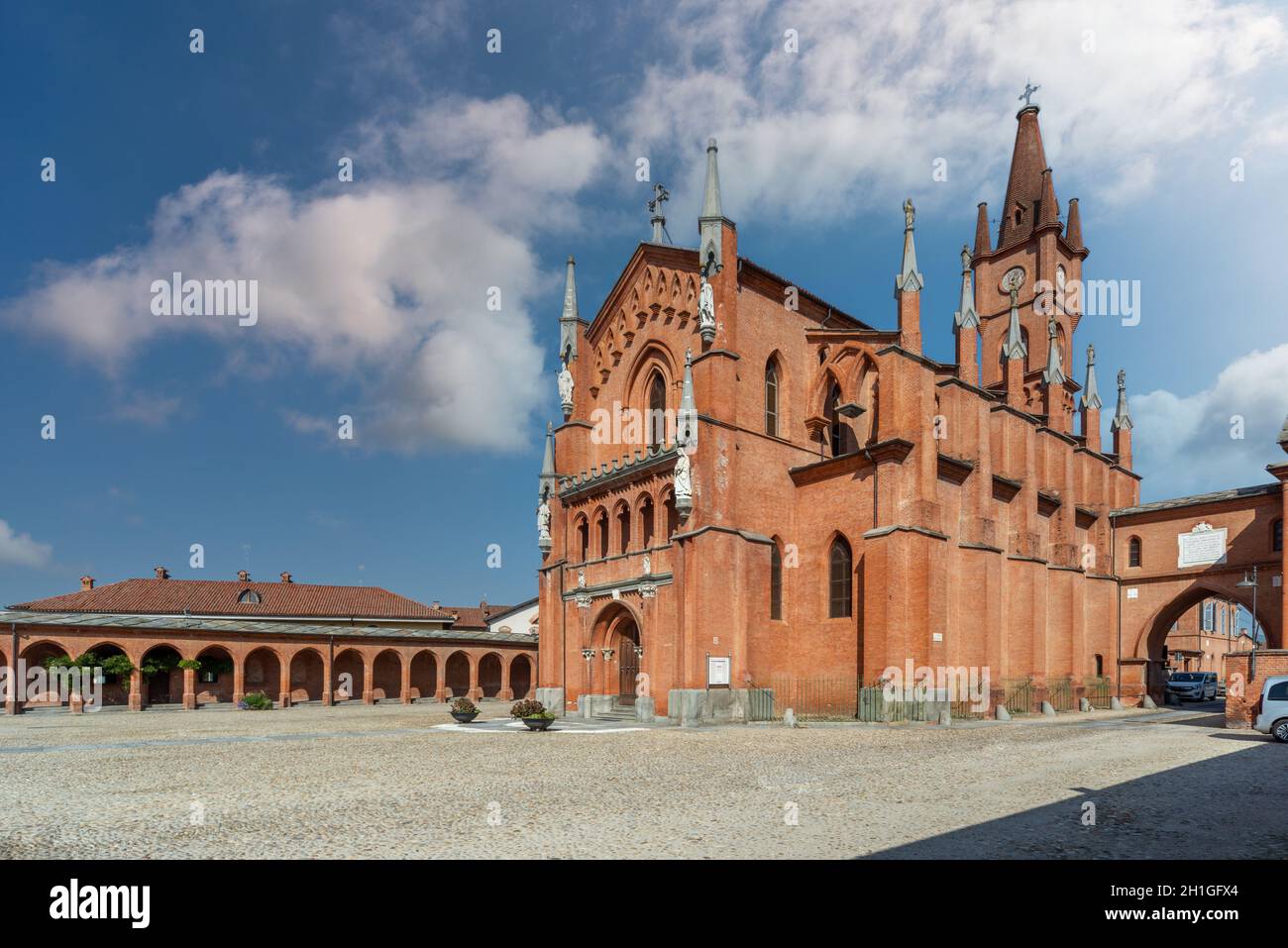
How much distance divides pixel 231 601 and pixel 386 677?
44.1 ft

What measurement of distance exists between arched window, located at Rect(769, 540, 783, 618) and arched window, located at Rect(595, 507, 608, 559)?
6.83 m

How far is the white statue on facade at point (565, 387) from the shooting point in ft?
117

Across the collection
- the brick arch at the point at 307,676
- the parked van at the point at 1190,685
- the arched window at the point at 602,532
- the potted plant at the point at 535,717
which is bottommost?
the brick arch at the point at 307,676

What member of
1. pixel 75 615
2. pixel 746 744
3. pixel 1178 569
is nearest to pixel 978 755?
pixel 746 744

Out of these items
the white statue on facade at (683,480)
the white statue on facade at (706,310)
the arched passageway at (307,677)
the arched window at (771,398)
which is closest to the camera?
the white statue on facade at (683,480)

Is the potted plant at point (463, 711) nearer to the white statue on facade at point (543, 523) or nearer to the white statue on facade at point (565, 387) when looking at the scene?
the white statue on facade at point (543, 523)

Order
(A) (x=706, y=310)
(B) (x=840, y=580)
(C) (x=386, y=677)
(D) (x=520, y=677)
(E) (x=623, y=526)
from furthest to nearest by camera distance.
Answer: (D) (x=520, y=677), (C) (x=386, y=677), (E) (x=623, y=526), (B) (x=840, y=580), (A) (x=706, y=310)

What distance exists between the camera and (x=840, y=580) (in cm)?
2866

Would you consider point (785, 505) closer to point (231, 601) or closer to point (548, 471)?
point (548, 471)

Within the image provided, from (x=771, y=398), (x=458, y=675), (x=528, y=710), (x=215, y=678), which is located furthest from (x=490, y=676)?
(x=771, y=398)

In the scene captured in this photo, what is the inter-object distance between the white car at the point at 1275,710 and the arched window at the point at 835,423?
1532 cm

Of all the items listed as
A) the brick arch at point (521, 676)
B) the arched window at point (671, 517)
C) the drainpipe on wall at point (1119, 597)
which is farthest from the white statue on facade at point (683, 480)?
the brick arch at point (521, 676)
